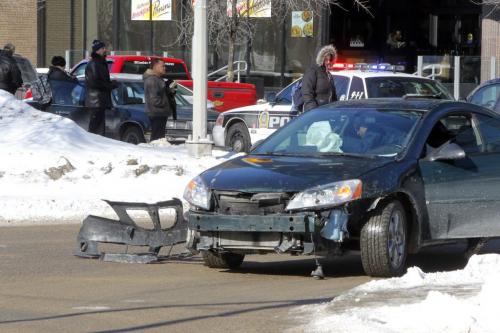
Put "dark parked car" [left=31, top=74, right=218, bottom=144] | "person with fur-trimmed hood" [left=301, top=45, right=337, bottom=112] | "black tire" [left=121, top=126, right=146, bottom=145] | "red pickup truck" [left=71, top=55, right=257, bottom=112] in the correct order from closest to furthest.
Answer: "person with fur-trimmed hood" [left=301, top=45, right=337, bottom=112] < "dark parked car" [left=31, top=74, right=218, bottom=144] < "black tire" [left=121, top=126, right=146, bottom=145] < "red pickup truck" [left=71, top=55, right=257, bottom=112]

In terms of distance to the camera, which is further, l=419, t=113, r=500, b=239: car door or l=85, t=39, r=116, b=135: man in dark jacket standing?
l=85, t=39, r=116, b=135: man in dark jacket standing

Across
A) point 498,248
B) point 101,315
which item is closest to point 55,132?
point 498,248

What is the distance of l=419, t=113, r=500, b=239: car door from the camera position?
10.1m

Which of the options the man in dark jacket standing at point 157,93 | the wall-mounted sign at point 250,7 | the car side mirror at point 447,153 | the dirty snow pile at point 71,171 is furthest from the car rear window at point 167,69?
the car side mirror at point 447,153

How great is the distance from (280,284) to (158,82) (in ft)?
35.2

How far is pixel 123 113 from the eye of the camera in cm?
2242

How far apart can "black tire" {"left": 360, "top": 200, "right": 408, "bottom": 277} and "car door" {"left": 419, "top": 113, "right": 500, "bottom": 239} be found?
546 millimetres

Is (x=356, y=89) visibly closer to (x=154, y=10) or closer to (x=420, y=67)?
(x=420, y=67)

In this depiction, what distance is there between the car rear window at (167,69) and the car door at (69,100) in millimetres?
6135

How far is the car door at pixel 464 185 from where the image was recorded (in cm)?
1007

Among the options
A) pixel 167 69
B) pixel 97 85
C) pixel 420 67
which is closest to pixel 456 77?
pixel 420 67

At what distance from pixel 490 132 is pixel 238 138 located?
10.0m

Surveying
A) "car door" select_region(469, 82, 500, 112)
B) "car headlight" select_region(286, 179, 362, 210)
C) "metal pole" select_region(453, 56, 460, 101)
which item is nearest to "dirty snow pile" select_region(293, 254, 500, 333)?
"car headlight" select_region(286, 179, 362, 210)

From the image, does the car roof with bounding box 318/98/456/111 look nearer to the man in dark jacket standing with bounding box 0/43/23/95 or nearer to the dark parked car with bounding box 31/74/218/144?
the dark parked car with bounding box 31/74/218/144
